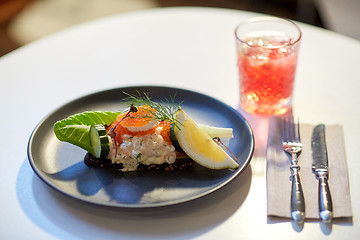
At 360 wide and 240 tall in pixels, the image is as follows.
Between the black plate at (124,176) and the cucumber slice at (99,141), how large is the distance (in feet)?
0.16

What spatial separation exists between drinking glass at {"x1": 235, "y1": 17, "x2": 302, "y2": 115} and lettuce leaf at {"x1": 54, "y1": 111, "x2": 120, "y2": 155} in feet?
1.69

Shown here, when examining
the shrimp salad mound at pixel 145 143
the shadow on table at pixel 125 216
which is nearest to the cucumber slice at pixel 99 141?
the shrimp salad mound at pixel 145 143

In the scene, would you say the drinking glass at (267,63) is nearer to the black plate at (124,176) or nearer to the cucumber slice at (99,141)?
the black plate at (124,176)

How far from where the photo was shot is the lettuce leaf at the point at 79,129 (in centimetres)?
122

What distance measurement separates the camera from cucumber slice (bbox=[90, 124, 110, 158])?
3.92 ft

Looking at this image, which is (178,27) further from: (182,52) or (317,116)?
(317,116)

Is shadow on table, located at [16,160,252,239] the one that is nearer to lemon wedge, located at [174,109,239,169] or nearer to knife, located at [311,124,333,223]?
lemon wedge, located at [174,109,239,169]

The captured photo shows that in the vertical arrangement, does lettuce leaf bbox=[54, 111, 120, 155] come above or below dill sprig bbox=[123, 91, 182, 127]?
below

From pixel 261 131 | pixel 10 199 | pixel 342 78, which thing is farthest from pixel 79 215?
pixel 342 78

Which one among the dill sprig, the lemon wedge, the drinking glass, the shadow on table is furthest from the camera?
the drinking glass

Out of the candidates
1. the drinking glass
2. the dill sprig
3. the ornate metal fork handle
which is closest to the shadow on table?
the ornate metal fork handle

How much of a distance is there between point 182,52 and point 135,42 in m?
0.22

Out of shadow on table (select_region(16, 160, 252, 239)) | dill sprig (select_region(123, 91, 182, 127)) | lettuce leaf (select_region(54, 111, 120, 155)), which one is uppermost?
dill sprig (select_region(123, 91, 182, 127))

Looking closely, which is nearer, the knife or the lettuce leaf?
the knife
